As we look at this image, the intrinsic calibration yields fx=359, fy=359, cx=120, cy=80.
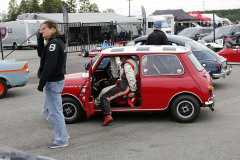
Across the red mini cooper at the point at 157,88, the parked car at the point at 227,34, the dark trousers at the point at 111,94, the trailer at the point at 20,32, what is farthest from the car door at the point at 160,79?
the trailer at the point at 20,32

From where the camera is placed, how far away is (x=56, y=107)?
17.9 ft

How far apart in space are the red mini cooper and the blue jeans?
1172mm

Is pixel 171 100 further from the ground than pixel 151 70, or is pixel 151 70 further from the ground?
pixel 151 70

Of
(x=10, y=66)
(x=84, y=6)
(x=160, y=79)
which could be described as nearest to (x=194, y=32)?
(x=10, y=66)

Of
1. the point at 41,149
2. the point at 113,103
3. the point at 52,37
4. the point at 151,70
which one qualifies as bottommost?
the point at 41,149

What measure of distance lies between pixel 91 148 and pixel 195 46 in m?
6.73

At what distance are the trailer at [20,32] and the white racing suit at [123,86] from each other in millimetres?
26303

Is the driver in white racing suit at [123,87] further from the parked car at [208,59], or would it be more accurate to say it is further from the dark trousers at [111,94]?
the parked car at [208,59]

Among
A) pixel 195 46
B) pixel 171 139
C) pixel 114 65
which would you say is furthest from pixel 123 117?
pixel 195 46

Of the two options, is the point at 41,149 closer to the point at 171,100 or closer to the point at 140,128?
the point at 140,128

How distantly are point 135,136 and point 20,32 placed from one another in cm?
2891

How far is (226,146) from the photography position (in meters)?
5.39

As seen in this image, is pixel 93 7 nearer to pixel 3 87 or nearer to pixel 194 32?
pixel 194 32

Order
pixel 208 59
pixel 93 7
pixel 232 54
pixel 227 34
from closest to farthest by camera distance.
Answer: pixel 208 59
pixel 232 54
pixel 227 34
pixel 93 7
